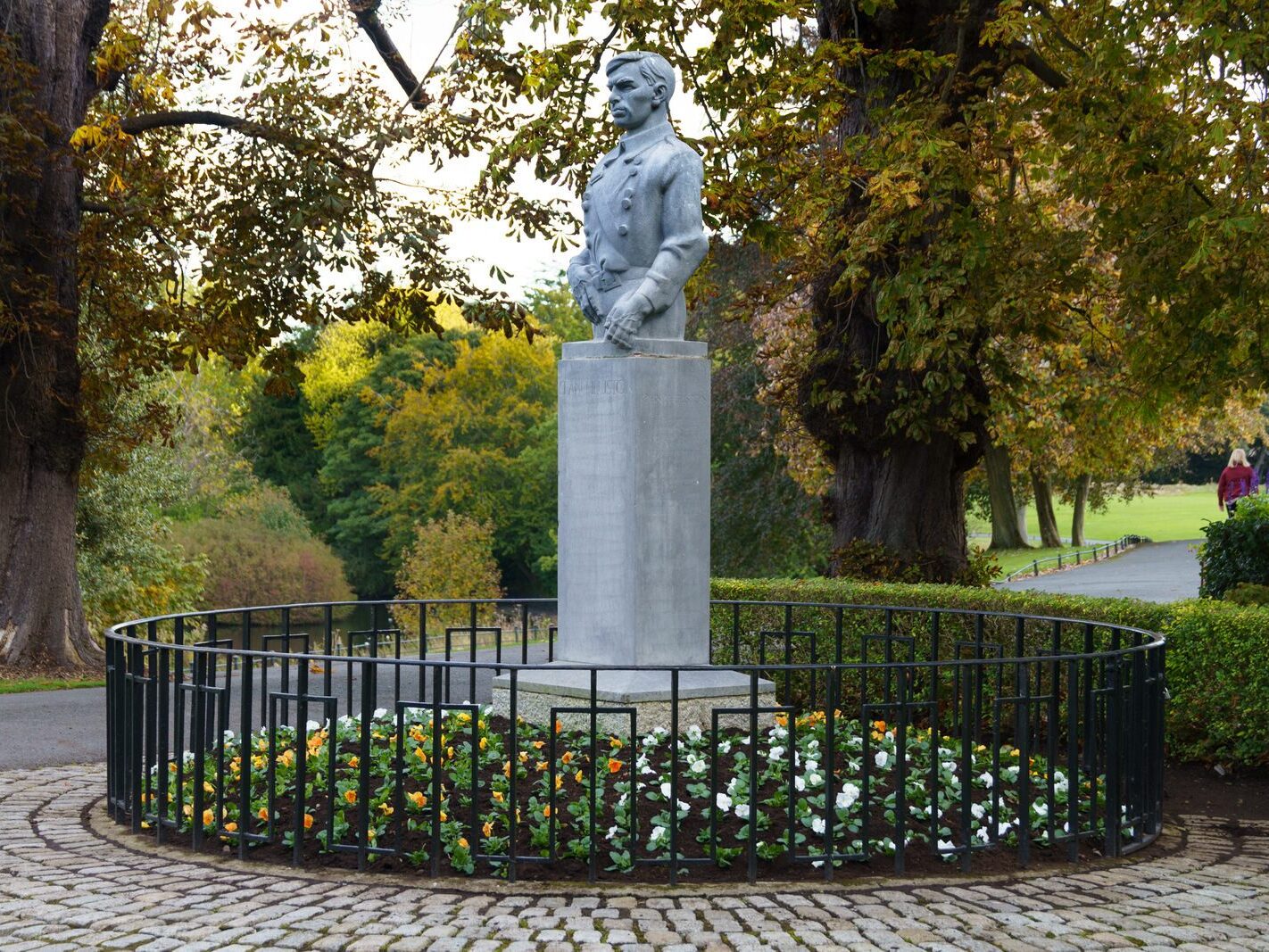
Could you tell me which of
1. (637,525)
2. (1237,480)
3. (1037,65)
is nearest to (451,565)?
(1237,480)

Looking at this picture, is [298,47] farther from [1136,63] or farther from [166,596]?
[166,596]

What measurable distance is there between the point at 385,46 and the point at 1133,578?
18549 millimetres

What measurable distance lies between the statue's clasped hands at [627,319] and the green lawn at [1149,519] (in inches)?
1369

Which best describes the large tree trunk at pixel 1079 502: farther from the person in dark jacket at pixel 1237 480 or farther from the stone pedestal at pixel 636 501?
the stone pedestal at pixel 636 501

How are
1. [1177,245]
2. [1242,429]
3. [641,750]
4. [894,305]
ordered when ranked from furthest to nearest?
[1242,429] → [894,305] → [1177,245] → [641,750]

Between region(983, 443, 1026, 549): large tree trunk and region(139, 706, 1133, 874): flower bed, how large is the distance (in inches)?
1199

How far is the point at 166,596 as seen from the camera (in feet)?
96.5

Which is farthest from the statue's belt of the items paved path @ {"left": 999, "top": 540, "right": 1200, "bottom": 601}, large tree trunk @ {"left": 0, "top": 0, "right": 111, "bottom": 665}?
paved path @ {"left": 999, "top": 540, "right": 1200, "bottom": 601}

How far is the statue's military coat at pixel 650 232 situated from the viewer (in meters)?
8.67

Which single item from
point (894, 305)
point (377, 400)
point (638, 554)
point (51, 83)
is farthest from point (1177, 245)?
point (377, 400)

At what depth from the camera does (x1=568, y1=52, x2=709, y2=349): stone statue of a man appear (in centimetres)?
864

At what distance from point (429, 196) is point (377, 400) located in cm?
4312

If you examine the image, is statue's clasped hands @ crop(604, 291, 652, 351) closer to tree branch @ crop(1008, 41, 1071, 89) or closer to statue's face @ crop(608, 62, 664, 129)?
statue's face @ crop(608, 62, 664, 129)

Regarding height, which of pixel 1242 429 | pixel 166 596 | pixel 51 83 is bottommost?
pixel 166 596
